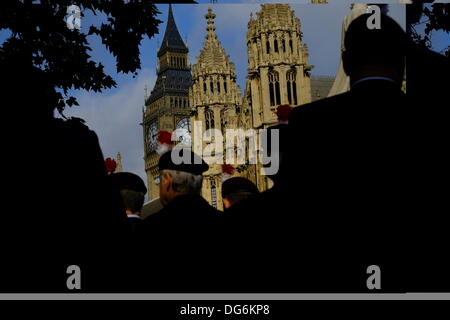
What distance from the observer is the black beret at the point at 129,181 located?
6.77m

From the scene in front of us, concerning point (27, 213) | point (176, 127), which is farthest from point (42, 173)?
point (176, 127)

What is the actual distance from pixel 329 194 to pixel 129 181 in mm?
3407

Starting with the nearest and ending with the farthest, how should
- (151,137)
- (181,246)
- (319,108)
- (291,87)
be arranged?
(319,108) → (181,246) → (151,137) → (291,87)

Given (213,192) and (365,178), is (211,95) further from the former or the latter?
(365,178)

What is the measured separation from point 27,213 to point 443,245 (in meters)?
2.24

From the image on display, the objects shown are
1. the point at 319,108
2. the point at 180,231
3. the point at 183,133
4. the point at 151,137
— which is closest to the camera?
the point at 319,108

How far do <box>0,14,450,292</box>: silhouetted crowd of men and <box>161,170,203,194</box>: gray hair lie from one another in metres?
1.72

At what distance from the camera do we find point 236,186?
733 cm

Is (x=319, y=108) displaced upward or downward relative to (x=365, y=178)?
upward

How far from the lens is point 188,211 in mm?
5418

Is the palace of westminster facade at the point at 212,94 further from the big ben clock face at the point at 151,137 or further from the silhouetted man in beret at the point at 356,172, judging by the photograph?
the silhouetted man in beret at the point at 356,172

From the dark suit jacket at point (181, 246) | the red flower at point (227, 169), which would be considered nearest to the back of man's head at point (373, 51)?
the dark suit jacket at point (181, 246)

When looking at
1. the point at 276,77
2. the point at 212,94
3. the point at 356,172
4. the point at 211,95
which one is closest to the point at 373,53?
the point at 356,172
